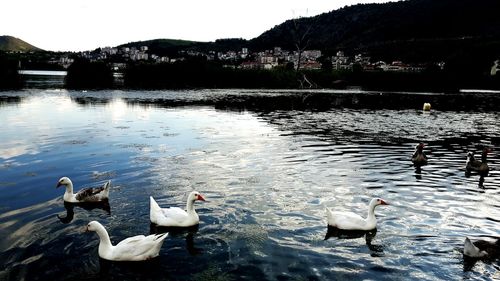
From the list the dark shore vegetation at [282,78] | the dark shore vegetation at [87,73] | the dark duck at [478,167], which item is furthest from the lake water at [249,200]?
the dark shore vegetation at [87,73]

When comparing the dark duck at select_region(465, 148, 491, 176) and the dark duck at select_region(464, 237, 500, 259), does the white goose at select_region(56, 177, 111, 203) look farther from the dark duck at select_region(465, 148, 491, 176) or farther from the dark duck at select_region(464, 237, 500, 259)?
the dark duck at select_region(465, 148, 491, 176)

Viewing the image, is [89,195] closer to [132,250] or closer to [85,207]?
[85,207]

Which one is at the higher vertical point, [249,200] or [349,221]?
[349,221]

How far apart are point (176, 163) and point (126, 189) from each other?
465 centimetres

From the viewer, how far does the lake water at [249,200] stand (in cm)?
996

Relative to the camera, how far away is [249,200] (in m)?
14.8

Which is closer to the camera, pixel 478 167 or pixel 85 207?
pixel 85 207

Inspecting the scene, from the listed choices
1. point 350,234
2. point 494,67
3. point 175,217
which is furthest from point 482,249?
point 494,67

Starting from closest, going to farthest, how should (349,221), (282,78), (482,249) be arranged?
1. (482,249)
2. (349,221)
3. (282,78)

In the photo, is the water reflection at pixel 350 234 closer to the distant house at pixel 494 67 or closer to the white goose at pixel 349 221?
the white goose at pixel 349 221

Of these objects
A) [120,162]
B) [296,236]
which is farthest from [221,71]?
[296,236]

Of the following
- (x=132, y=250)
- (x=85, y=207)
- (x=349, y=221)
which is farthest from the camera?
(x=85, y=207)

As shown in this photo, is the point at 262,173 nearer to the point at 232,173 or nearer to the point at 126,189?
the point at 232,173

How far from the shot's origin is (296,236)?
11.7m
